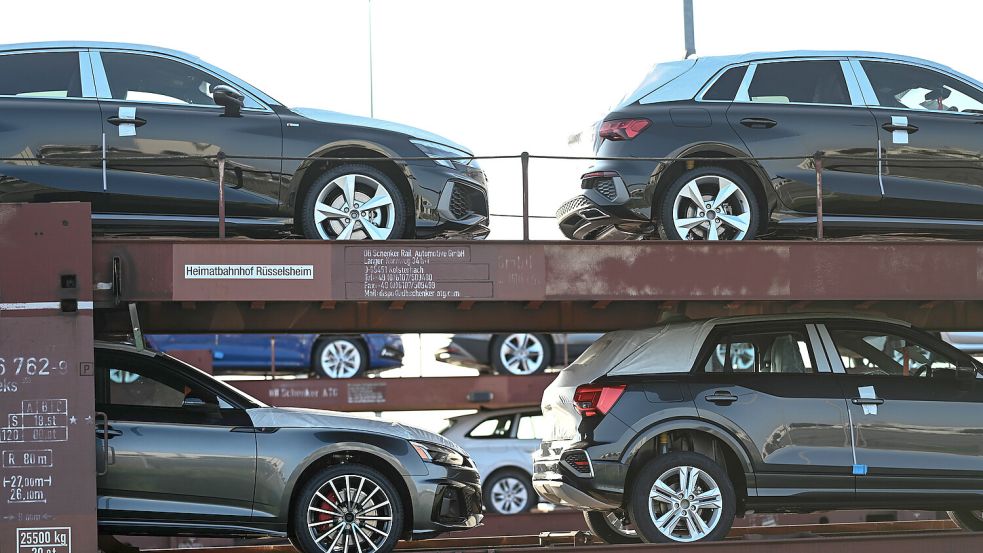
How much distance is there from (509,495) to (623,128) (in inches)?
327

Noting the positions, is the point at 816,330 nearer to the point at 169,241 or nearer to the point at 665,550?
the point at 665,550

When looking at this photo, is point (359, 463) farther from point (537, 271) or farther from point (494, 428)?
point (494, 428)

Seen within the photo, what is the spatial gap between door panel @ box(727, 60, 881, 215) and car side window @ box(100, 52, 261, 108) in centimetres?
377

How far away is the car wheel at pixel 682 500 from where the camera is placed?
8672 millimetres

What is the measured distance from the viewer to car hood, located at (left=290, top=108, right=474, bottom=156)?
10.1m

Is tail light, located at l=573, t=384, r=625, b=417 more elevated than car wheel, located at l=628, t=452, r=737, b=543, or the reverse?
tail light, located at l=573, t=384, r=625, b=417

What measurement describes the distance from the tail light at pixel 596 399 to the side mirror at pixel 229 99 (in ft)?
10.8

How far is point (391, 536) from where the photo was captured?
862 centimetres

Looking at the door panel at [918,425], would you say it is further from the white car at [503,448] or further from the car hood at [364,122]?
the white car at [503,448]

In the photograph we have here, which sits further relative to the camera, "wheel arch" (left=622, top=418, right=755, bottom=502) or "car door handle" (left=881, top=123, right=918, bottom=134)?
"car door handle" (left=881, top=123, right=918, bottom=134)

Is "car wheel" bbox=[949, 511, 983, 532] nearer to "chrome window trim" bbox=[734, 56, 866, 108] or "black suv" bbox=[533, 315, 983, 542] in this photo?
"black suv" bbox=[533, 315, 983, 542]

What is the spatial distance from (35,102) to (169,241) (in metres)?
1.60

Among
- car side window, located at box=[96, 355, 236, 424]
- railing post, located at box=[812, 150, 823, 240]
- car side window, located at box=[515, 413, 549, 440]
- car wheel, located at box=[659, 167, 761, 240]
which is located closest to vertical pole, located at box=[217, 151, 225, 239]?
car side window, located at box=[96, 355, 236, 424]

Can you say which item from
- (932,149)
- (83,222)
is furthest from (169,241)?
(932,149)
